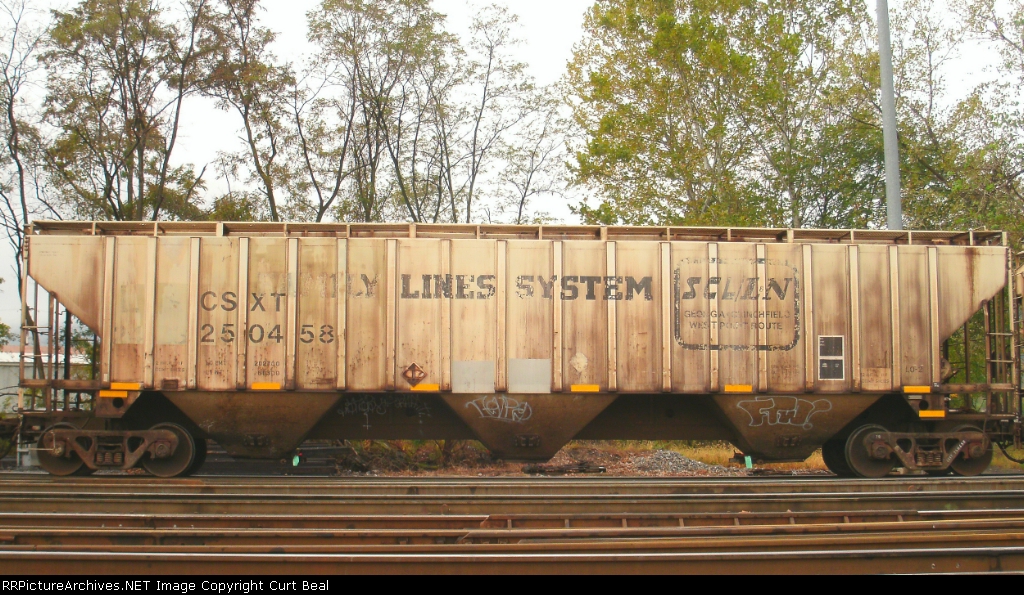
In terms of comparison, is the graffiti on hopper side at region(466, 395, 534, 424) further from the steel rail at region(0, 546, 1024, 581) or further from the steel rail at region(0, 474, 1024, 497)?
the steel rail at region(0, 546, 1024, 581)

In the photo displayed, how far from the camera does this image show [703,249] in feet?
35.9

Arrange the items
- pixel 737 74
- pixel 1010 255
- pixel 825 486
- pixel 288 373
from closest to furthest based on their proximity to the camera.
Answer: pixel 825 486, pixel 288 373, pixel 1010 255, pixel 737 74

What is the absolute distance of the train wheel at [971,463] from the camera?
10992 millimetres

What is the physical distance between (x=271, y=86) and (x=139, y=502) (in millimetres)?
15915

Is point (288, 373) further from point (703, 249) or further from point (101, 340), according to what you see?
point (703, 249)

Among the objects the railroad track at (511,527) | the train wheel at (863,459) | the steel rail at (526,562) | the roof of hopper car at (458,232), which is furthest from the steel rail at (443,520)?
the roof of hopper car at (458,232)

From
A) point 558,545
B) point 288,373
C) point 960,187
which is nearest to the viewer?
point 558,545

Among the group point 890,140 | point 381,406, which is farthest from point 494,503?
point 890,140

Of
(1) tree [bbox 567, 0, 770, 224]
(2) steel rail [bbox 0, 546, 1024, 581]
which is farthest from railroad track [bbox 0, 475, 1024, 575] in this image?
(1) tree [bbox 567, 0, 770, 224]

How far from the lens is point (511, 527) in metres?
7.28

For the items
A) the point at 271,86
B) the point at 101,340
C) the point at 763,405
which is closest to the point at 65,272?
the point at 101,340

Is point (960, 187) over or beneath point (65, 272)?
over

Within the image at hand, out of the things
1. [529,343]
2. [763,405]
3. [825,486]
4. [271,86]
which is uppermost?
[271,86]

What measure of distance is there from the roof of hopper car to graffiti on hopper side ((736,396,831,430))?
2.55m
